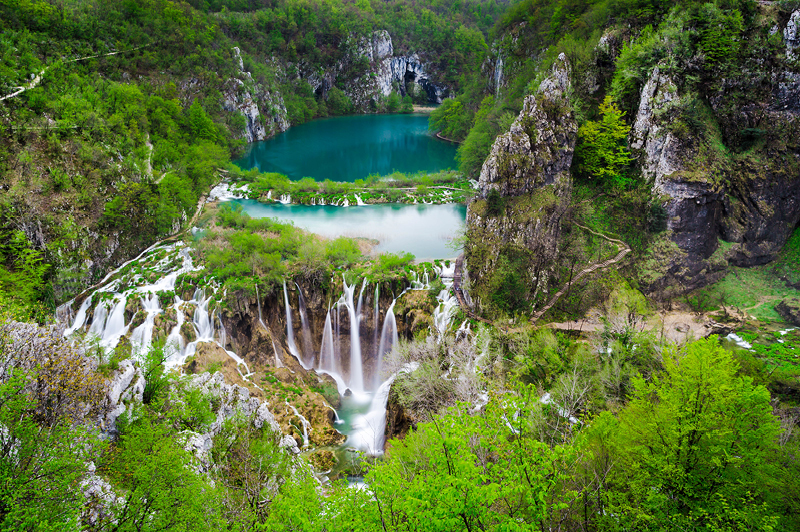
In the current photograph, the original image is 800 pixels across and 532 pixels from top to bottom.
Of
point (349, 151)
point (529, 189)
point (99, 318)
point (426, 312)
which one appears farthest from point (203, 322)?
point (349, 151)

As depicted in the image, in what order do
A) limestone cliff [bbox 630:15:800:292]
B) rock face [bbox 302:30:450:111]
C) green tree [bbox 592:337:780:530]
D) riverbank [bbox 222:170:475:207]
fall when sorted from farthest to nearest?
rock face [bbox 302:30:450:111] < riverbank [bbox 222:170:475:207] < limestone cliff [bbox 630:15:800:292] < green tree [bbox 592:337:780:530]

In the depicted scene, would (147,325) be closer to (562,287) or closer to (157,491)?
(157,491)

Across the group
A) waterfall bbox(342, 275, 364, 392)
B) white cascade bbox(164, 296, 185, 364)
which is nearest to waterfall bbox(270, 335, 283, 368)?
waterfall bbox(342, 275, 364, 392)

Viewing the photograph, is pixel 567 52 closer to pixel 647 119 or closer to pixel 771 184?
pixel 647 119

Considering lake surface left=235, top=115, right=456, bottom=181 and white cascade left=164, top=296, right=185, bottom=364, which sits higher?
lake surface left=235, top=115, right=456, bottom=181

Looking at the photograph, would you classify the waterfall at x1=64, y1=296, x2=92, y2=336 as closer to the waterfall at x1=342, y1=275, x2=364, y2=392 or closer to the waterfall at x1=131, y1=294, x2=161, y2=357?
the waterfall at x1=131, y1=294, x2=161, y2=357

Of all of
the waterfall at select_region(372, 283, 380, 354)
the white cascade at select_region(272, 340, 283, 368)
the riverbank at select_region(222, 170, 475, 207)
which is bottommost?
the white cascade at select_region(272, 340, 283, 368)

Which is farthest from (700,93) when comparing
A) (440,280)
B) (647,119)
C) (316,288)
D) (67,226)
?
(67,226)

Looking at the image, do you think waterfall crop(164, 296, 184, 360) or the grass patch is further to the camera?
the grass patch
